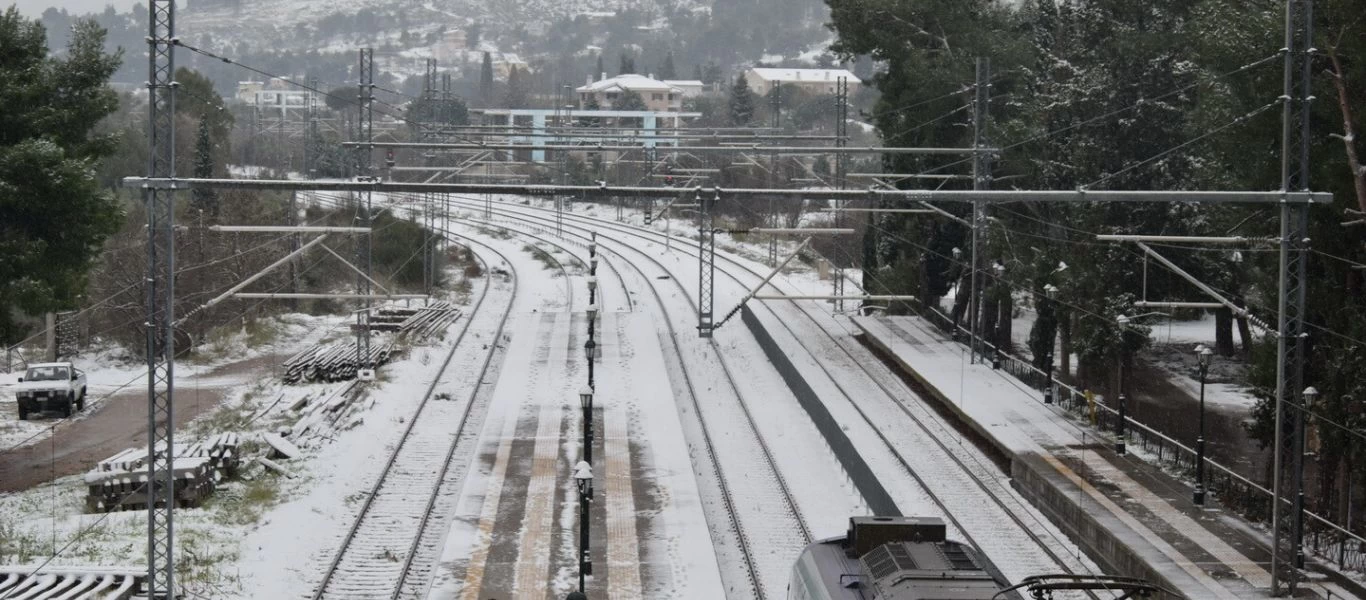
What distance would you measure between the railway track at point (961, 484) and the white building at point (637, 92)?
104 m

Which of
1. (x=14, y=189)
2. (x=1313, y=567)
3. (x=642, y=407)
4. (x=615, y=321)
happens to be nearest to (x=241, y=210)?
(x=615, y=321)

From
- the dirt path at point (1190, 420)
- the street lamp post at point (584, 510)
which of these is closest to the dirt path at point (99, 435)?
the street lamp post at point (584, 510)

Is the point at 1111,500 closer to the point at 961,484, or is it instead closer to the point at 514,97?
the point at 961,484

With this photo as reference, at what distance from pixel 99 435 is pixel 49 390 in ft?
6.57

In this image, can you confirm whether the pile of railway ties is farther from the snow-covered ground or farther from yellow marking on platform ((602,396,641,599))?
yellow marking on platform ((602,396,641,599))

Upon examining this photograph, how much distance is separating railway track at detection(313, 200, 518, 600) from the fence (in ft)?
35.8

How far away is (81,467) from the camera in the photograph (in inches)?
1066

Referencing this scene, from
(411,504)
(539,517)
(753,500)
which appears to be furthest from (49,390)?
(753,500)

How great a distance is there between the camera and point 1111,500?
22.2 meters

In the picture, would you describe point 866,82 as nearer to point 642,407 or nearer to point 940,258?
point 940,258

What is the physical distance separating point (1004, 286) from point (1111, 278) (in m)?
4.53

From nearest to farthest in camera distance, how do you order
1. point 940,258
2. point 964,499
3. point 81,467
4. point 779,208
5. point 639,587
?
1. point 639,587
2. point 964,499
3. point 81,467
4. point 940,258
5. point 779,208

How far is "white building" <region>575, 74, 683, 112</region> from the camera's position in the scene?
139 m

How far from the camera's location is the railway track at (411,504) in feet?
63.0
